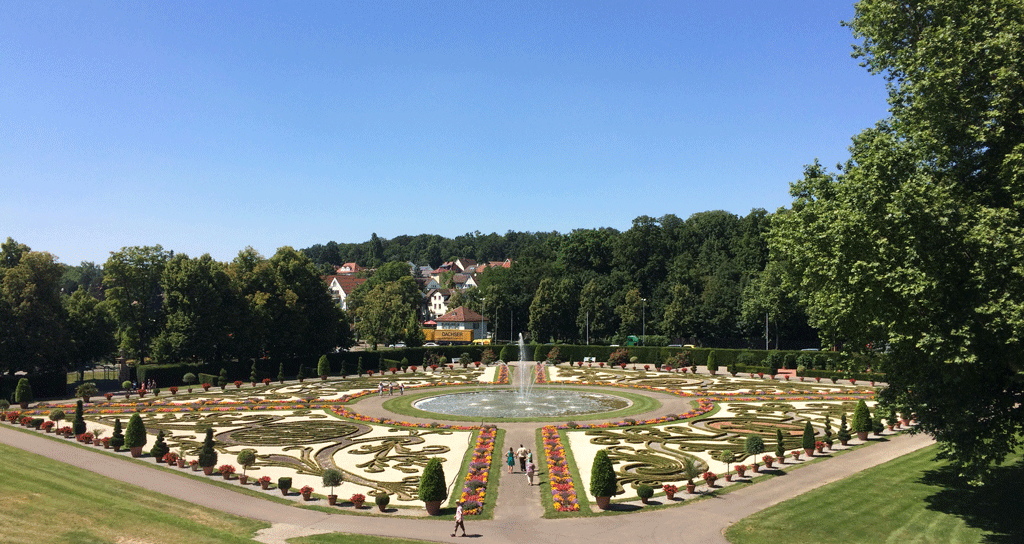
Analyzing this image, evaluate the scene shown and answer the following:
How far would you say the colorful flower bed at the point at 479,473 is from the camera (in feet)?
89.4

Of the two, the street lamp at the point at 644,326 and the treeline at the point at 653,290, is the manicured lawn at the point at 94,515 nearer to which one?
the treeline at the point at 653,290

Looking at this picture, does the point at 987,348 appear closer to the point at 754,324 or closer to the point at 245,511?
the point at 245,511

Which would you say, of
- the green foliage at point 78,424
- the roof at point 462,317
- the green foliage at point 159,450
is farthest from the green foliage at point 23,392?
the roof at point 462,317

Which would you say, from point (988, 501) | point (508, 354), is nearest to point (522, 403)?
point (988, 501)

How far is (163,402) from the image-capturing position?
186 feet

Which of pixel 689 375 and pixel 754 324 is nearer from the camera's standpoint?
pixel 689 375

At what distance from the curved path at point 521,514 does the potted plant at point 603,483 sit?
94 cm

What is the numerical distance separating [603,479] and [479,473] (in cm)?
769

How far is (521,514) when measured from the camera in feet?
87.8

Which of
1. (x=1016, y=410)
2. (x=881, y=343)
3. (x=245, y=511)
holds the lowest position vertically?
(x=245, y=511)

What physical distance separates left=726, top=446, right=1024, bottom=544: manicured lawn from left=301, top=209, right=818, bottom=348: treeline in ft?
179

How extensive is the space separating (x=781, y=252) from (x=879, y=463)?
12.3 meters

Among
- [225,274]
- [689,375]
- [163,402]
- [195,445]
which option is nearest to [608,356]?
[689,375]

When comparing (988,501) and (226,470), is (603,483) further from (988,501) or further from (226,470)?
(226,470)
